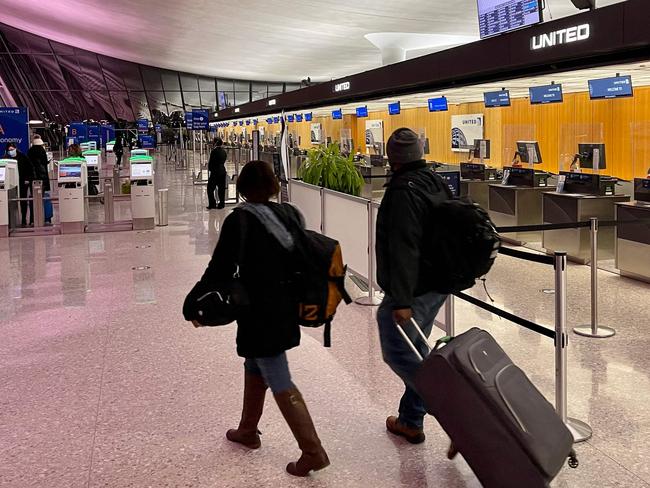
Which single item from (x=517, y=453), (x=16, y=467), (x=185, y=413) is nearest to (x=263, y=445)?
(x=185, y=413)

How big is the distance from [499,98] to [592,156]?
434 centimetres

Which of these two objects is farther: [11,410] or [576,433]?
[11,410]

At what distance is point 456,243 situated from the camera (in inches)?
129

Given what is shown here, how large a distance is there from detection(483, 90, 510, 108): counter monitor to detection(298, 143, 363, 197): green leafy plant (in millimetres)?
6660

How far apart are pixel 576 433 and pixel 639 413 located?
1.98 ft

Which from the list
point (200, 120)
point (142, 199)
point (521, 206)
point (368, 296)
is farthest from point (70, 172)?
point (200, 120)

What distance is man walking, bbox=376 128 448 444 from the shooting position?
10.8ft

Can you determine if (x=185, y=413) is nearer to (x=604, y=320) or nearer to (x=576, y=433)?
(x=576, y=433)

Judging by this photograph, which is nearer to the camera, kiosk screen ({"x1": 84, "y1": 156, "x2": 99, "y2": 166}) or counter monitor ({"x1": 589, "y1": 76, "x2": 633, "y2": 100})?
counter monitor ({"x1": 589, "y1": 76, "x2": 633, "y2": 100})

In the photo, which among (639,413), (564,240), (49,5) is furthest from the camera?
(49,5)

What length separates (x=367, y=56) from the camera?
90.0 ft

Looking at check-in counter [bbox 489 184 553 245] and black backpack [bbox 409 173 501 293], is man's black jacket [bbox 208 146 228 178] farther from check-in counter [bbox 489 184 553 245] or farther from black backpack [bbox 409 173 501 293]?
black backpack [bbox 409 173 501 293]

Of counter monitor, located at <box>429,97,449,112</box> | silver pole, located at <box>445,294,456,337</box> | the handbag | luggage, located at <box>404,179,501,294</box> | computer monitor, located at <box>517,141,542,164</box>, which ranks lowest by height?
silver pole, located at <box>445,294,456,337</box>

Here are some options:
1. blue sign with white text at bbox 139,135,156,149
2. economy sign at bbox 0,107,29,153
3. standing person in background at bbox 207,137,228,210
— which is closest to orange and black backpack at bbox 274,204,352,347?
standing person in background at bbox 207,137,228,210
